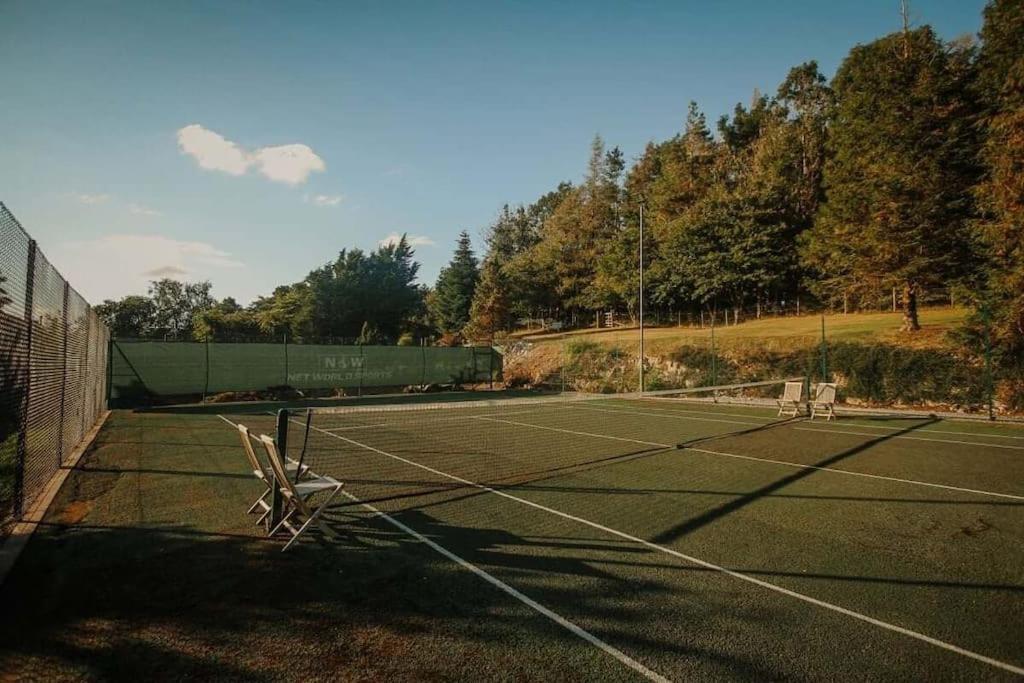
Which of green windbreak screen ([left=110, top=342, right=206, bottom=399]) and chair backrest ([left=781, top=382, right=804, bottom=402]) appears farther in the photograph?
green windbreak screen ([left=110, top=342, right=206, bottom=399])

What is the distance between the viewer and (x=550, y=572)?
4465 mm

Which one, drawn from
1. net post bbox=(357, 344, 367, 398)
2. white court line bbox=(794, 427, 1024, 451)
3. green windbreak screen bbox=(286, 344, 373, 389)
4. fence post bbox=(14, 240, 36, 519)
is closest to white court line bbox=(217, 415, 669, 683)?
fence post bbox=(14, 240, 36, 519)

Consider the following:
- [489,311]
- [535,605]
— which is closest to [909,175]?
[489,311]

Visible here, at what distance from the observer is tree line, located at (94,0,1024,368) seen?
20.0 metres

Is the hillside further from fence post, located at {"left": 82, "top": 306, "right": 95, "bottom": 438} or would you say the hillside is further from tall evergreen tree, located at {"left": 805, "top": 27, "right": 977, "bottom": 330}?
fence post, located at {"left": 82, "top": 306, "right": 95, "bottom": 438}

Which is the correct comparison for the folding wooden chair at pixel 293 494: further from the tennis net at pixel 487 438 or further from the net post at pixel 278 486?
the tennis net at pixel 487 438

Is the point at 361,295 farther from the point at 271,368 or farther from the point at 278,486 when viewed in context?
the point at 278,486

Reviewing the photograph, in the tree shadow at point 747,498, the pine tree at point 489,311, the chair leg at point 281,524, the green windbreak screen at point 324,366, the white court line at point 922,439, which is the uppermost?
the pine tree at point 489,311

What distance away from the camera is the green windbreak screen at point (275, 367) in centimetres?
1941

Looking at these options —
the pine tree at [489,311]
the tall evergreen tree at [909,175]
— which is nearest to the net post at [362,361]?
the pine tree at [489,311]

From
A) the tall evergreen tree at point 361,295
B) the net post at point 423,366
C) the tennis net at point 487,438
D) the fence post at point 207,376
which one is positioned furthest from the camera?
the tall evergreen tree at point 361,295

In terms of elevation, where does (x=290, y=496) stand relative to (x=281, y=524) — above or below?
above

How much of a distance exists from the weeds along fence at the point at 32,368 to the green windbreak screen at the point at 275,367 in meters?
10.6

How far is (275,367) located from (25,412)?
58.3 ft
